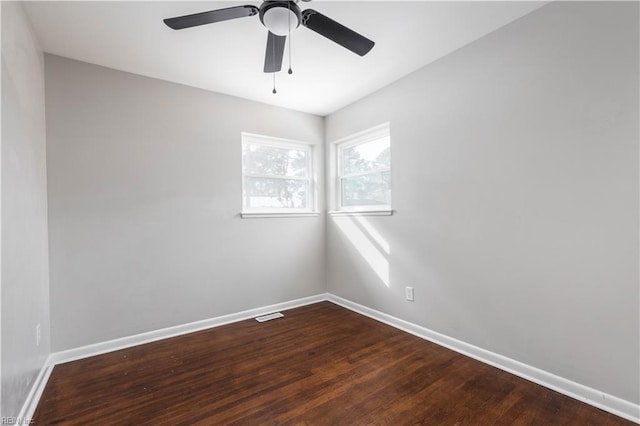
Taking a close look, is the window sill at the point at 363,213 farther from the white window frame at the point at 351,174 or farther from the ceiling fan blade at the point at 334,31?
the ceiling fan blade at the point at 334,31

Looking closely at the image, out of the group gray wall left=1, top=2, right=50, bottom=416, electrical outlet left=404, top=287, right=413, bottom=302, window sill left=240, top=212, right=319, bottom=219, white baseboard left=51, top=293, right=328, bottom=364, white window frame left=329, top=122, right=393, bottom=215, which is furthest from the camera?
window sill left=240, top=212, right=319, bottom=219

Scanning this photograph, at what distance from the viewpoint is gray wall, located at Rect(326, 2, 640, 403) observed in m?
1.67

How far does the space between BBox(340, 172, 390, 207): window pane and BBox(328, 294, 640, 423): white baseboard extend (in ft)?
4.22

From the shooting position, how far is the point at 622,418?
5.33ft

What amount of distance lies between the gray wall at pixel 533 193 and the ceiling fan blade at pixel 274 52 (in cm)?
140

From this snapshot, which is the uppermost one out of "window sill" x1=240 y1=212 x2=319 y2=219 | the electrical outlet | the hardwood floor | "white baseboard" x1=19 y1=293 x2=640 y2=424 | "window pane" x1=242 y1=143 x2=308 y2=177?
"window pane" x1=242 y1=143 x2=308 y2=177

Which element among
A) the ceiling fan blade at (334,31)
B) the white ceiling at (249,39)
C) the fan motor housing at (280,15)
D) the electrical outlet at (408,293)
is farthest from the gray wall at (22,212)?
the electrical outlet at (408,293)

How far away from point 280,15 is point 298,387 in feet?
7.49

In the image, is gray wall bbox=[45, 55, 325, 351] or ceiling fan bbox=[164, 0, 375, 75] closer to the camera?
ceiling fan bbox=[164, 0, 375, 75]

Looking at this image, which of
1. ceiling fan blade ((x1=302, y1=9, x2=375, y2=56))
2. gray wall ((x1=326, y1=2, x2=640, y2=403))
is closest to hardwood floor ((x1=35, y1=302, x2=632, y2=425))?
gray wall ((x1=326, y1=2, x2=640, y2=403))

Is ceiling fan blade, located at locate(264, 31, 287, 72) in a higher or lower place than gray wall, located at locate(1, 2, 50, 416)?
higher

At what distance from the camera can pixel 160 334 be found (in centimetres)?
278

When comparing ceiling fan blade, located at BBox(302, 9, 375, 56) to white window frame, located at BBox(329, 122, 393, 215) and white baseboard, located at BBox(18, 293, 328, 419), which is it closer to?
white window frame, located at BBox(329, 122, 393, 215)

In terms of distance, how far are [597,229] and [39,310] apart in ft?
12.2
